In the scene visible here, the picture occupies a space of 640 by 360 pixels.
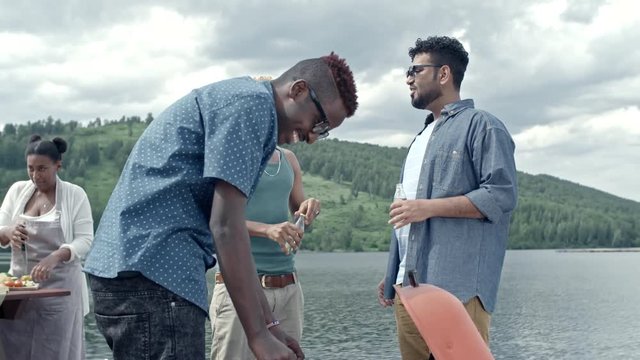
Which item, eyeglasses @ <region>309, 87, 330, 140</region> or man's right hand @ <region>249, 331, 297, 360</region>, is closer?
man's right hand @ <region>249, 331, 297, 360</region>

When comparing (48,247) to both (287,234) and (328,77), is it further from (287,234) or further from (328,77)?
(328,77)

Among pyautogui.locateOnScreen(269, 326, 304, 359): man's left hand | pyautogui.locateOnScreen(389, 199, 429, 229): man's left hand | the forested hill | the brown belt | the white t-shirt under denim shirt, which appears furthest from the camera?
the forested hill

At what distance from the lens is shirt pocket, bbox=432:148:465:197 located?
4.37 m

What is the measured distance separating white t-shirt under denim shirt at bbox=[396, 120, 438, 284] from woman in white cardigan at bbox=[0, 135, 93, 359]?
8.67 feet

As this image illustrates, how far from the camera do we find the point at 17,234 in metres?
6.00

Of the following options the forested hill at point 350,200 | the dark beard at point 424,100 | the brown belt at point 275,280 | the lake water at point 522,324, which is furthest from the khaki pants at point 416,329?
the forested hill at point 350,200


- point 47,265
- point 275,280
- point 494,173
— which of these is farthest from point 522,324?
point 494,173

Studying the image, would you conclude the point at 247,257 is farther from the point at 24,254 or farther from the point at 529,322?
the point at 529,322

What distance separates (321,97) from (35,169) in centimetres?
410

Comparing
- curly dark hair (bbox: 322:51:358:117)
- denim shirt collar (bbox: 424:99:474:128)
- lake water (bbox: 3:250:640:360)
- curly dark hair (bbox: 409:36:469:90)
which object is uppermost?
curly dark hair (bbox: 409:36:469:90)

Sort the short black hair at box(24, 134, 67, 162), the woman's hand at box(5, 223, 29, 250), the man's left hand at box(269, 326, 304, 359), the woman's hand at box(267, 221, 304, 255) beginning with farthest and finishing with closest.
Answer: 1. the short black hair at box(24, 134, 67, 162)
2. the woman's hand at box(5, 223, 29, 250)
3. the woman's hand at box(267, 221, 304, 255)
4. the man's left hand at box(269, 326, 304, 359)

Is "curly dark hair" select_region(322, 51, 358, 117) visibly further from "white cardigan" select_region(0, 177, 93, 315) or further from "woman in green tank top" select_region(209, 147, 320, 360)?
"white cardigan" select_region(0, 177, 93, 315)

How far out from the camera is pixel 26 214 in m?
6.40

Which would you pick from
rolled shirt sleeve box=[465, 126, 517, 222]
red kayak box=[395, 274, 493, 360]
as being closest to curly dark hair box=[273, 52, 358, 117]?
red kayak box=[395, 274, 493, 360]
